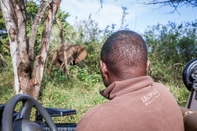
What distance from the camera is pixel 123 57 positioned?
4.72 feet

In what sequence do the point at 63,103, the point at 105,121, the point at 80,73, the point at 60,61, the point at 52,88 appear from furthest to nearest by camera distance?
the point at 60,61 < the point at 80,73 < the point at 52,88 < the point at 63,103 < the point at 105,121

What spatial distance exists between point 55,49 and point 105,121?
27.6 feet

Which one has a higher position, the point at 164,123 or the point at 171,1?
the point at 171,1

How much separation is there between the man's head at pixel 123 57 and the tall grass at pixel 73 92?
3.82 meters

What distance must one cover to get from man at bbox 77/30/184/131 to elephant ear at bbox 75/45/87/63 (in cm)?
771

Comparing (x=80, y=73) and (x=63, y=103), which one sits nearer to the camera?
(x=63, y=103)

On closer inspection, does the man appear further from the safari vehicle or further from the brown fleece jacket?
the safari vehicle

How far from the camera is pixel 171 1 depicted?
9586 mm

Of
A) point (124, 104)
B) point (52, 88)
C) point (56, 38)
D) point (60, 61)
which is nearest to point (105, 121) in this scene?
point (124, 104)

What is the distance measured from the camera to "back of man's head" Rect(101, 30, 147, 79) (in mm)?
1439

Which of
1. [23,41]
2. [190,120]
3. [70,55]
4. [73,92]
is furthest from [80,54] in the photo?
[190,120]

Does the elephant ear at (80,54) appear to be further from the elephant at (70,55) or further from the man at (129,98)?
the man at (129,98)

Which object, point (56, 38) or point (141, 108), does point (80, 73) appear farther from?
point (141, 108)

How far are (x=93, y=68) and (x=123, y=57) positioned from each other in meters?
7.87
